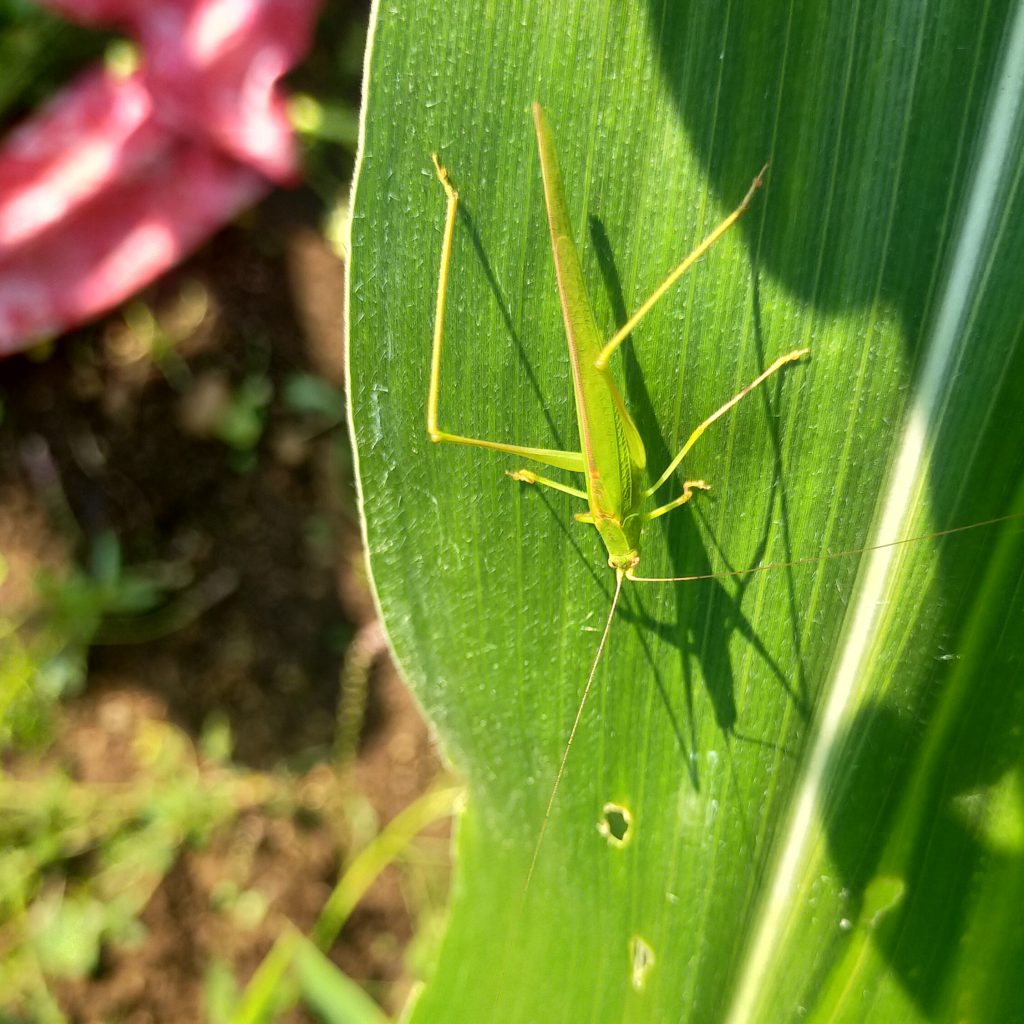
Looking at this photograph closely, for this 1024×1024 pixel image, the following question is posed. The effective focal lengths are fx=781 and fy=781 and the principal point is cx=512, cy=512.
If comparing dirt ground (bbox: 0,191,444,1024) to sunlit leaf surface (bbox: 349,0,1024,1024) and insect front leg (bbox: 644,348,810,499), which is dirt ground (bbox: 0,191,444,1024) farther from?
insect front leg (bbox: 644,348,810,499)

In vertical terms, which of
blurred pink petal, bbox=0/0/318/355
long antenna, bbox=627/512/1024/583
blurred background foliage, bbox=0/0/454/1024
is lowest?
blurred background foliage, bbox=0/0/454/1024

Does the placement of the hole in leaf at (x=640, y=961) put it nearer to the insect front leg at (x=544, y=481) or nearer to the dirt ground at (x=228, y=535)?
the insect front leg at (x=544, y=481)

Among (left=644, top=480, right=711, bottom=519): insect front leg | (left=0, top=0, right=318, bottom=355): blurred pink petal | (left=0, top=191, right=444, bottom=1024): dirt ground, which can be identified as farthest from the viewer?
(left=0, top=191, right=444, bottom=1024): dirt ground

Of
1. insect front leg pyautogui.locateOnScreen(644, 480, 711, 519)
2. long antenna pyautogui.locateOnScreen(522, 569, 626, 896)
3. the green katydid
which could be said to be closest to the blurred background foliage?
long antenna pyautogui.locateOnScreen(522, 569, 626, 896)

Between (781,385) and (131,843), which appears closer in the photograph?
(781,385)

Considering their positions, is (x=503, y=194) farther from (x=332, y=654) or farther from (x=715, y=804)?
(x=332, y=654)

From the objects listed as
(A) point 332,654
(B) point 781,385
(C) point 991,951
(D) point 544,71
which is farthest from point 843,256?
(A) point 332,654

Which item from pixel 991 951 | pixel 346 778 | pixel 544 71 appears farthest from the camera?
pixel 346 778
